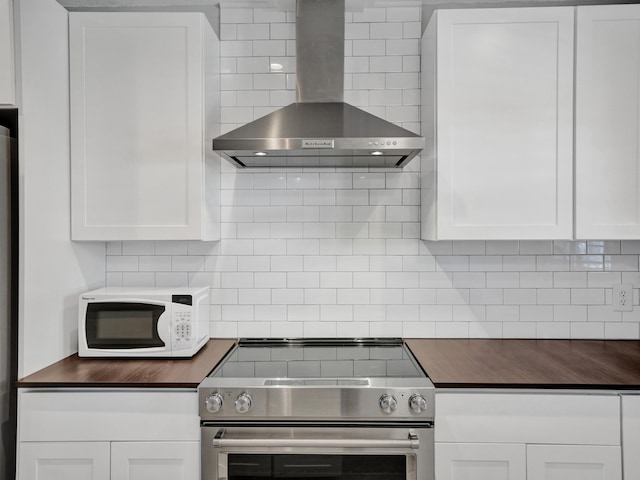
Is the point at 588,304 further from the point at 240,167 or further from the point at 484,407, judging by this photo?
the point at 240,167

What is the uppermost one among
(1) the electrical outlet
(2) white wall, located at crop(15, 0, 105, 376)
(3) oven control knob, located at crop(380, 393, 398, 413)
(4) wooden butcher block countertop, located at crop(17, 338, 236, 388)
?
(2) white wall, located at crop(15, 0, 105, 376)

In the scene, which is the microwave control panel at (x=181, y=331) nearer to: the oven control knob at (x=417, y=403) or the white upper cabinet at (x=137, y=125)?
the white upper cabinet at (x=137, y=125)

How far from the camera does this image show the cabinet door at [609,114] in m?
1.89

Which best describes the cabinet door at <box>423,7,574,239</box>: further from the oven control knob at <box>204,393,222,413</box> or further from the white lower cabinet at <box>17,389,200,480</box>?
the white lower cabinet at <box>17,389,200,480</box>

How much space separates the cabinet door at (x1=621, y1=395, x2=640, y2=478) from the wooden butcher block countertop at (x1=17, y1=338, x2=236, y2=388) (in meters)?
1.54

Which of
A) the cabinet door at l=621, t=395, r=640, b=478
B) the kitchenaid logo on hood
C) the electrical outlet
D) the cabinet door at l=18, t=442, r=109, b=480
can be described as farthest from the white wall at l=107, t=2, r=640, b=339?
the cabinet door at l=18, t=442, r=109, b=480

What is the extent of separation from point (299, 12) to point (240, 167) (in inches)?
30.1

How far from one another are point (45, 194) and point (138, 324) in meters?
0.65

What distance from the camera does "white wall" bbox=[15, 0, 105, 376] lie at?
66.1 inches

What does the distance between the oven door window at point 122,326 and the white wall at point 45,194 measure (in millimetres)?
135

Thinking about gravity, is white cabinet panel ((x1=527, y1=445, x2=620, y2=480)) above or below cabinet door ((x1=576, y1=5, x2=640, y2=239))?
below

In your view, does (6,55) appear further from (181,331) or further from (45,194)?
(181,331)

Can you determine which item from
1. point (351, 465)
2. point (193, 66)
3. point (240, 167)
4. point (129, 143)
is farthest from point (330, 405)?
point (193, 66)

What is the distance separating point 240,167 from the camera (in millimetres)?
2244
